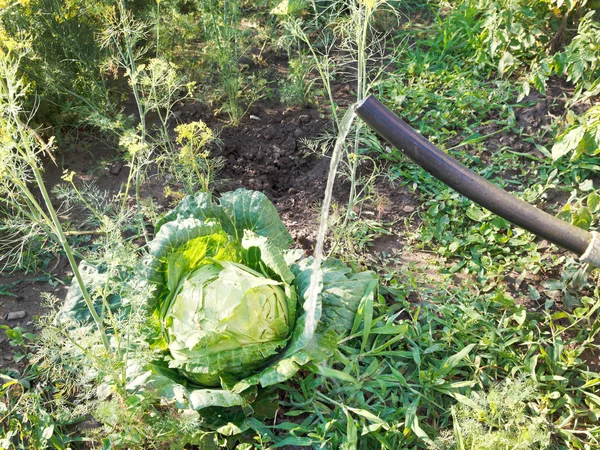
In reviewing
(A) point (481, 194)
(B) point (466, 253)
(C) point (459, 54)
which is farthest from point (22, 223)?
(C) point (459, 54)

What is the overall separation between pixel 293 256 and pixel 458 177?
1032 millimetres

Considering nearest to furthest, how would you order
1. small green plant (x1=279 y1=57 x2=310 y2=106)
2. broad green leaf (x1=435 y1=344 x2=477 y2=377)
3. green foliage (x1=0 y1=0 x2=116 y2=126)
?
broad green leaf (x1=435 y1=344 x2=477 y2=377) → green foliage (x1=0 y1=0 x2=116 y2=126) → small green plant (x1=279 y1=57 x2=310 y2=106)

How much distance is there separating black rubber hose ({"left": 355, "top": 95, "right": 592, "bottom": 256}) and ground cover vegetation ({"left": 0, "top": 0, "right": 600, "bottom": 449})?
0.64m

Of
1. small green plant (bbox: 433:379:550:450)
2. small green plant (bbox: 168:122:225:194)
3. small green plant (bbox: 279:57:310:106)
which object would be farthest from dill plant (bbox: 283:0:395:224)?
small green plant (bbox: 433:379:550:450)

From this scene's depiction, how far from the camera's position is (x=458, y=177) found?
1.93 metres

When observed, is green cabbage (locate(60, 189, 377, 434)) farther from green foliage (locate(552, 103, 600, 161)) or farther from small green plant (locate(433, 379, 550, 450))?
green foliage (locate(552, 103, 600, 161))

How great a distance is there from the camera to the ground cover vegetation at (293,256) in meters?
2.26

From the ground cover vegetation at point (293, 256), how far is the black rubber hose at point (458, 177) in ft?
2.11

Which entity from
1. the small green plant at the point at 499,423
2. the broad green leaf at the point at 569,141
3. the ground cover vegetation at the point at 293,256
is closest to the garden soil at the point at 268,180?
the ground cover vegetation at the point at 293,256

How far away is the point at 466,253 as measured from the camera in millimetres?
3107

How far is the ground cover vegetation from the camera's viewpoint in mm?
2258

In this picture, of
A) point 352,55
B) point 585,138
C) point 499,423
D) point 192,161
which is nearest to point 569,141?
point 585,138

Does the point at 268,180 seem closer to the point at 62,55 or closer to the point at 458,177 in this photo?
the point at 62,55

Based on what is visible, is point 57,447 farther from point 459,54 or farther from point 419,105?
Result: point 459,54
